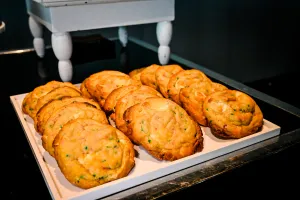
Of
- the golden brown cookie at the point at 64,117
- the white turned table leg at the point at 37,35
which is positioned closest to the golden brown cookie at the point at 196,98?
the golden brown cookie at the point at 64,117

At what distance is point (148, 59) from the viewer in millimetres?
1620

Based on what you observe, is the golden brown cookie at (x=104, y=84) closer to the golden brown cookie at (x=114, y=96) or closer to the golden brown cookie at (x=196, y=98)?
the golden brown cookie at (x=114, y=96)

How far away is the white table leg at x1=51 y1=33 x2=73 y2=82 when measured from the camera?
1212mm

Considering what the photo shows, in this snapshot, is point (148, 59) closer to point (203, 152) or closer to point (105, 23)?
point (105, 23)

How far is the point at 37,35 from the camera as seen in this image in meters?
1.58

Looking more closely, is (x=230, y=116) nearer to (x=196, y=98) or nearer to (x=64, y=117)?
(x=196, y=98)

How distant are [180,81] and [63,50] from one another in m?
0.50

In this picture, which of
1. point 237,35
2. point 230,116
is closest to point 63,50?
point 230,116

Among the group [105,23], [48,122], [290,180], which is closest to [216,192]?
[290,180]

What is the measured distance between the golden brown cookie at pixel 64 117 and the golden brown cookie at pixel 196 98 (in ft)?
0.76

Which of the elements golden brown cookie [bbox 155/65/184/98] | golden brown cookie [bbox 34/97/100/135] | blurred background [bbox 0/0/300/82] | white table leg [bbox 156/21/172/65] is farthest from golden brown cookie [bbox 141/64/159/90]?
blurred background [bbox 0/0/300/82]

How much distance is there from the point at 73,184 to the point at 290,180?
0.56 meters

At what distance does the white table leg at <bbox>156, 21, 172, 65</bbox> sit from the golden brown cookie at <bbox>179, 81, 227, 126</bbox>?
566 millimetres

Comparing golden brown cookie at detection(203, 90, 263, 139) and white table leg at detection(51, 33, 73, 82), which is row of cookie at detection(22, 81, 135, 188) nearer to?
golden brown cookie at detection(203, 90, 263, 139)
